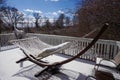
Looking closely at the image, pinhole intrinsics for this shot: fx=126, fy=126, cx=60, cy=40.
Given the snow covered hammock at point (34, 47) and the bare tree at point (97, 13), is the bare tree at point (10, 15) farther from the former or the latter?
the snow covered hammock at point (34, 47)

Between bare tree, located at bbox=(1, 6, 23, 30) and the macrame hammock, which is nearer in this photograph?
the macrame hammock

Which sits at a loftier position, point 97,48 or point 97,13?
point 97,13

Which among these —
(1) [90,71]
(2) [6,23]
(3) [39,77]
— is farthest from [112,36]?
(2) [6,23]

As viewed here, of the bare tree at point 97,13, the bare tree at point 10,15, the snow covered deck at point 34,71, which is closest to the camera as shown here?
the snow covered deck at point 34,71

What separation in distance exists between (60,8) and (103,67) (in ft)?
25.8

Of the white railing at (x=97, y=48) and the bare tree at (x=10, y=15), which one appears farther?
the bare tree at (x=10, y=15)

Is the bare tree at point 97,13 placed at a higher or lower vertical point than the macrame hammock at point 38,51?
higher

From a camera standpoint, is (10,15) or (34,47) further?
(10,15)

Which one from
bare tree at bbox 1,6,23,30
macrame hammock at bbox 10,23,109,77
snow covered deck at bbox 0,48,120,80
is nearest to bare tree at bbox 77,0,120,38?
snow covered deck at bbox 0,48,120,80

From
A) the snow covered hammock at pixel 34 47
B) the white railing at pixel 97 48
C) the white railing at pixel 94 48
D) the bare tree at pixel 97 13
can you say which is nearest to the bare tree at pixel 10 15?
the bare tree at pixel 97 13

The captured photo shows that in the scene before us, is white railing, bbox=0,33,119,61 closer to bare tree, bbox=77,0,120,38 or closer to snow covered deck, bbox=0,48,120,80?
snow covered deck, bbox=0,48,120,80

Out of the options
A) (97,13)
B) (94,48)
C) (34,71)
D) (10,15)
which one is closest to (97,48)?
(94,48)

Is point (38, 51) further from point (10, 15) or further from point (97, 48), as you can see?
point (10, 15)

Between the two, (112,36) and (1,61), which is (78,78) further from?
(112,36)
